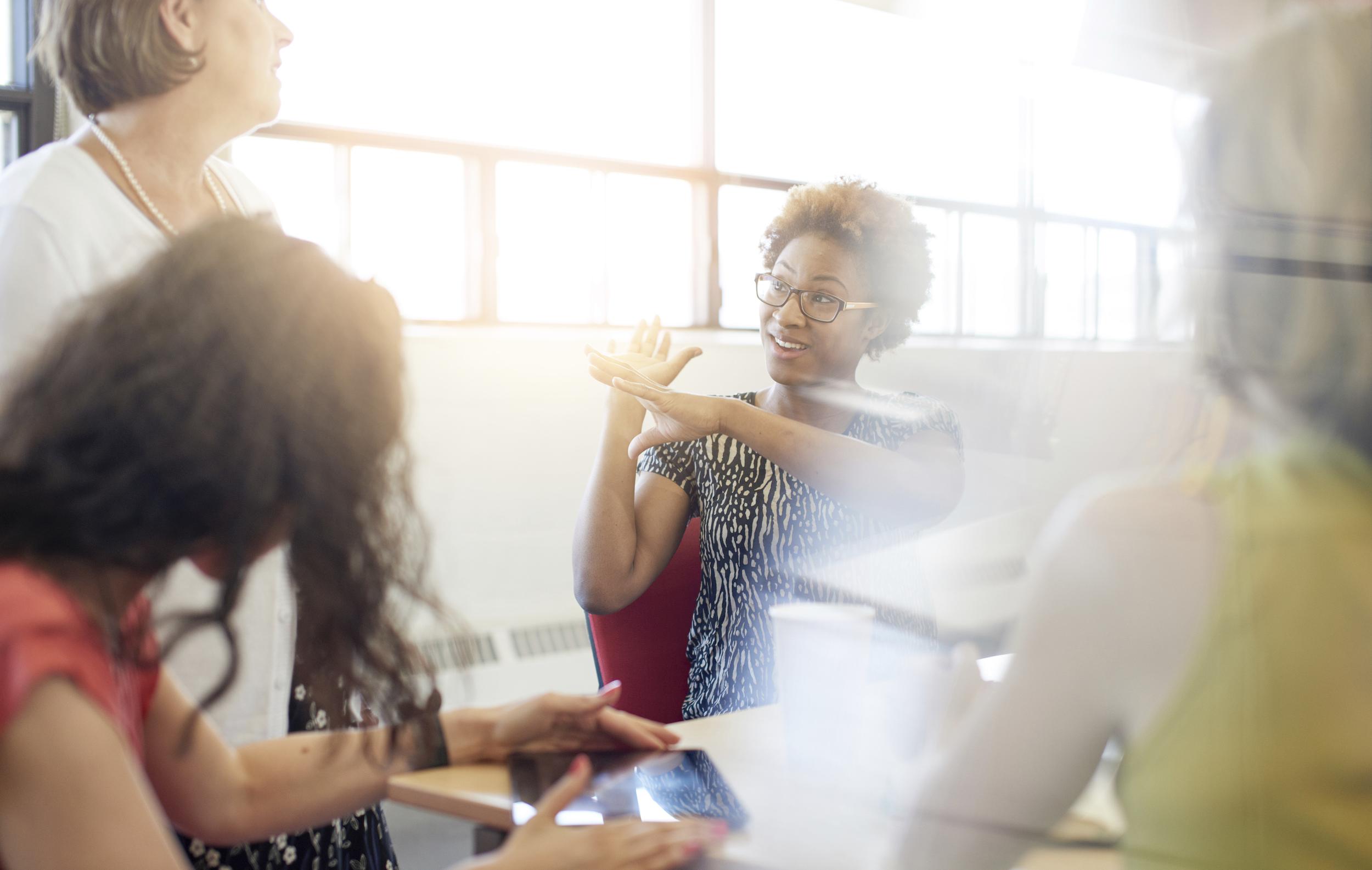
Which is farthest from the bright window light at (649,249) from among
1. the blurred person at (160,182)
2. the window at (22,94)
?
the blurred person at (160,182)

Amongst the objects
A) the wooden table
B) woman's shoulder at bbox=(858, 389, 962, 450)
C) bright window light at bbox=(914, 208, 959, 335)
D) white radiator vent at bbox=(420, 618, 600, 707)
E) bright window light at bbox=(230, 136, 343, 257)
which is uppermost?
bright window light at bbox=(230, 136, 343, 257)

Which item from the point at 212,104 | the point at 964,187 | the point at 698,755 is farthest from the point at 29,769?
the point at 212,104

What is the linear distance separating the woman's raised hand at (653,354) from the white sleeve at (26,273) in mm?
682

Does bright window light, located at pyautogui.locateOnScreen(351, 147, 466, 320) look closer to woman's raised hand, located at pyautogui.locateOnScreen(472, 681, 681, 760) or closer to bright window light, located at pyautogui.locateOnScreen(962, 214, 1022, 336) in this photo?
woman's raised hand, located at pyautogui.locateOnScreen(472, 681, 681, 760)

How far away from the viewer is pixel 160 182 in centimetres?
114

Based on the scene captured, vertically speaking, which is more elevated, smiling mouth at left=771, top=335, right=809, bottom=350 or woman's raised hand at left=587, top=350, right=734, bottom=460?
smiling mouth at left=771, top=335, right=809, bottom=350

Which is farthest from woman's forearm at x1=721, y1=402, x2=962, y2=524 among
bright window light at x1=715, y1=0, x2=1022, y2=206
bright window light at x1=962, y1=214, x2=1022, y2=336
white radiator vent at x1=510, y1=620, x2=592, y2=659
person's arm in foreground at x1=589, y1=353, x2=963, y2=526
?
white radiator vent at x1=510, y1=620, x2=592, y2=659

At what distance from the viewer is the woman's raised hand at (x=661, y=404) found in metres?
1.44

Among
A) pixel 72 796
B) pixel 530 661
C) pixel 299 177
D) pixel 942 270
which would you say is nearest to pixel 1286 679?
pixel 942 270

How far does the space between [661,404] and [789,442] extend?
0.21 metres

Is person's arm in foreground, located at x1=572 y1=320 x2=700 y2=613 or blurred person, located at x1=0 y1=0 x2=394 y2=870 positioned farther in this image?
person's arm in foreground, located at x1=572 y1=320 x2=700 y2=613

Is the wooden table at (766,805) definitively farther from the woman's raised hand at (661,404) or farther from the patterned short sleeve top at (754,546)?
the woman's raised hand at (661,404)

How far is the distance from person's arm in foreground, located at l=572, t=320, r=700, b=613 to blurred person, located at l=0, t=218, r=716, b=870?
68 centimetres

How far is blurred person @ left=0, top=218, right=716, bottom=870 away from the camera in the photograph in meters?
0.55
